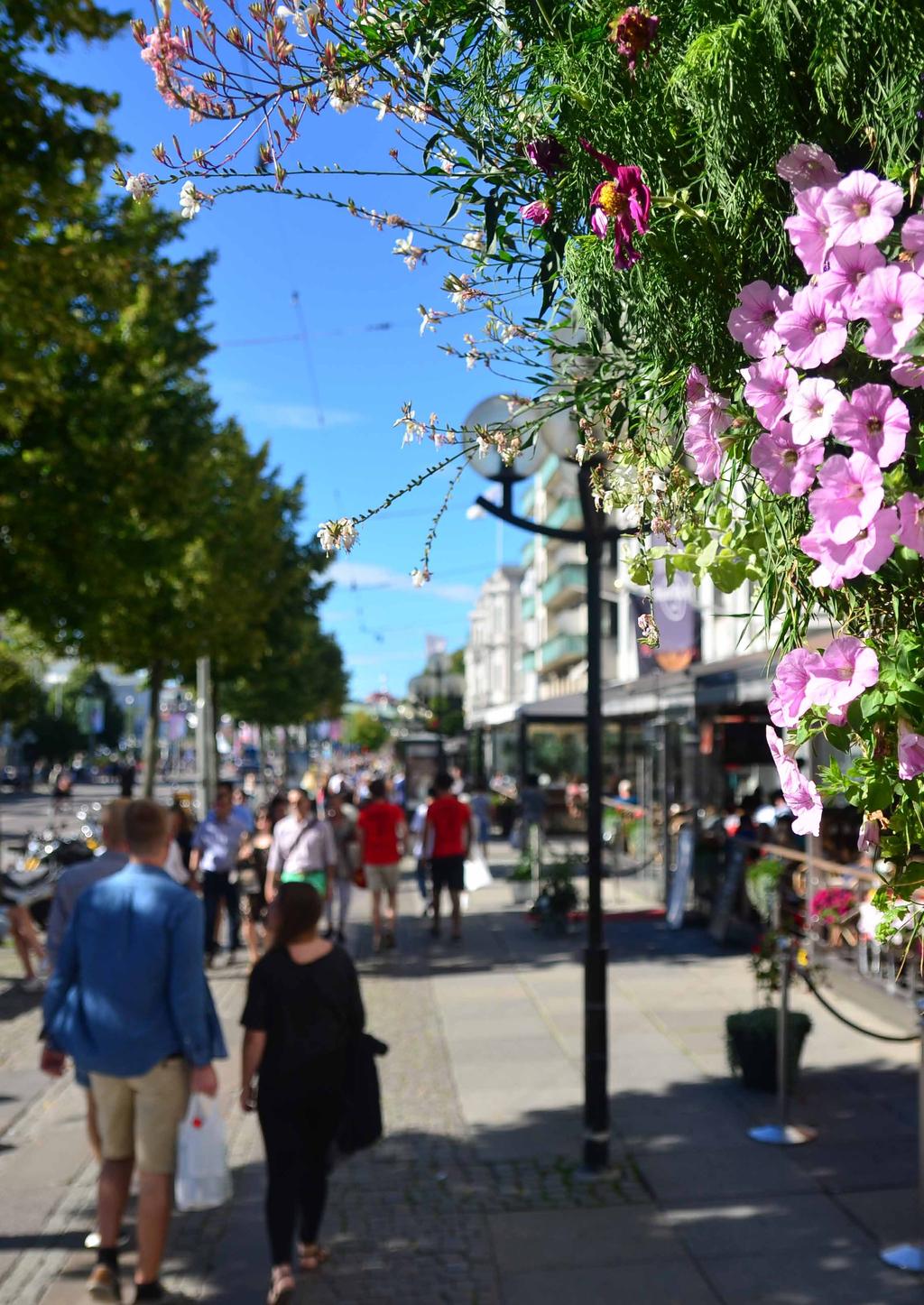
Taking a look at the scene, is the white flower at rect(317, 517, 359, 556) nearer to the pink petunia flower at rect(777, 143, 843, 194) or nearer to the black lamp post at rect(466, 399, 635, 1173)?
the pink petunia flower at rect(777, 143, 843, 194)

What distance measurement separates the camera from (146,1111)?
4754 millimetres

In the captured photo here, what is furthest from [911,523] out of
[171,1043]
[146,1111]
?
[146,1111]

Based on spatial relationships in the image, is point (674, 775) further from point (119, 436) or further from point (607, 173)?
point (607, 173)

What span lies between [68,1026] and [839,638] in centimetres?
411

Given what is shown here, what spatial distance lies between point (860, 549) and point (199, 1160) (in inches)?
171

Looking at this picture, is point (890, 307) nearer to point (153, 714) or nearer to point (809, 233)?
point (809, 233)

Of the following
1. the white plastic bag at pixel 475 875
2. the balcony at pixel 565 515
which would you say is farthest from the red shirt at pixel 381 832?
the balcony at pixel 565 515

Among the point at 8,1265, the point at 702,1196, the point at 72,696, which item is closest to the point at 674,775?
the point at 702,1196

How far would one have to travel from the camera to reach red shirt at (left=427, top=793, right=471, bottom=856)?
14375 mm

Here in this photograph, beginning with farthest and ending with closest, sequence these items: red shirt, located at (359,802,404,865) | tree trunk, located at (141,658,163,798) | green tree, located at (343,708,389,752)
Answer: green tree, located at (343,708,389,752)
tree trunk, located at (141,658,163,798)
red shirt, located at (359,802,404,865)

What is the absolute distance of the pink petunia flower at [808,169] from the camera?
57.5 inches

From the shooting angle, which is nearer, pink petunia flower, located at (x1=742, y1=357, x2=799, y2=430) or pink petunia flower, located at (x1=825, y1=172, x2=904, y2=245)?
pink petunia flower, located at (x1=825, y1=172, x2=904, y2=245)

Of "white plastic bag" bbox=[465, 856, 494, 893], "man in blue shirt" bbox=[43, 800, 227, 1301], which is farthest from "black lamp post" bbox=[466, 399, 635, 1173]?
"white plastic bag" bbox=[465, 856, 494, 893]

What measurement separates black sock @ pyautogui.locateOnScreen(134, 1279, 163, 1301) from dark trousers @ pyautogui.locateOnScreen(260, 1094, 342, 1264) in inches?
17.7
